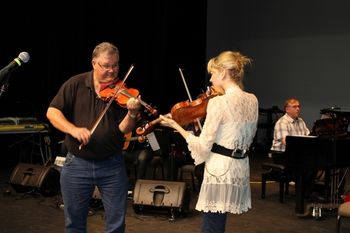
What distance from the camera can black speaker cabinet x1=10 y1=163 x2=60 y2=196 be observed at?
5.96 metres

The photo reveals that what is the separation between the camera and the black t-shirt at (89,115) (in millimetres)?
2930

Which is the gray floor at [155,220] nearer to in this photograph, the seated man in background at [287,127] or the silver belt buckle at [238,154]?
the seated man in background at [287,127]

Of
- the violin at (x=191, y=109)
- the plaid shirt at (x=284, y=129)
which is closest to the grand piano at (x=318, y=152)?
the plaid shirt at (x=284, y=129)

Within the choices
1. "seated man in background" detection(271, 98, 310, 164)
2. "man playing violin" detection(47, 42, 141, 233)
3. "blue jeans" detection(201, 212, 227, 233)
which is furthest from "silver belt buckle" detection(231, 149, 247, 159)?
"seated man in background" detection(271, 98, 310, 164)

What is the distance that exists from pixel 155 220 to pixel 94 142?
94.6 inches

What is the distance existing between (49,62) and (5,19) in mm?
970

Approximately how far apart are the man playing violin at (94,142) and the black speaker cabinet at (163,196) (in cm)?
215

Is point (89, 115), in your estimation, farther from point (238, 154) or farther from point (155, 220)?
point (155, 220)

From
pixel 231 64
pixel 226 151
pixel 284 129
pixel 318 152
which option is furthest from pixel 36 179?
pixel 231 64

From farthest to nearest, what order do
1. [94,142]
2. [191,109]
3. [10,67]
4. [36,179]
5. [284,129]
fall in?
[284,129] → [36,179] → [191,109] → [94,142] → [10,67]

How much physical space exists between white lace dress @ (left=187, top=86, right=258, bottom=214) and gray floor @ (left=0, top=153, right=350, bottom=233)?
1.85 meters

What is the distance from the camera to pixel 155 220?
5.15 meters

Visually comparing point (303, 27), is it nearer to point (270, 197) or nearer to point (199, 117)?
point (270, 197)

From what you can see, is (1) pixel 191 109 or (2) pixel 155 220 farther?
(2) pixel 155 220
